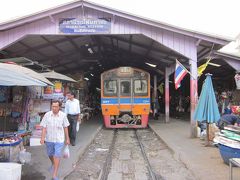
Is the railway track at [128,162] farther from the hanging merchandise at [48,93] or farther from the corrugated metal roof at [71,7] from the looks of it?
the corrugated metal roof at [71,7]

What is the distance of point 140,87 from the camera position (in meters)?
16.8

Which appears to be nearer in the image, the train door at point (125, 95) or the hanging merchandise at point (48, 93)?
the hanging merchandise at point (48, 93)

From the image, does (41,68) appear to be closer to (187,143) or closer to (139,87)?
(139,87)

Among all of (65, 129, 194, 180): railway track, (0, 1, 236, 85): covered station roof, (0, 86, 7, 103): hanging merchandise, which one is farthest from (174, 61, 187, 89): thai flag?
(0, 86, 7, 103): hanging merchandise

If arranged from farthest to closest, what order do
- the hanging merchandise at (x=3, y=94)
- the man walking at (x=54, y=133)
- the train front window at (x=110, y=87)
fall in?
1. the train front window at (x=110, y=87)
2. the hanging merchandise at (x=3, y=94)
3. the man walking at (x=54, y=133)

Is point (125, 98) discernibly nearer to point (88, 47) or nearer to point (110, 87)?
point (110, 87)

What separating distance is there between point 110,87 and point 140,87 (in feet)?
4.72

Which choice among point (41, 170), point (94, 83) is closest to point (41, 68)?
point (41, 170)

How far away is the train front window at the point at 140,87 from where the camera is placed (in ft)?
54.7

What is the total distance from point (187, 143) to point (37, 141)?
454 cm

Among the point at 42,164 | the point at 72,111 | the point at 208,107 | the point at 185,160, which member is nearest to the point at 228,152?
the point at 185,160

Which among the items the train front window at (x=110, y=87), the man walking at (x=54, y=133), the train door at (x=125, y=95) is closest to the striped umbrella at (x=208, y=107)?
the man walking at (x=54, y=133)

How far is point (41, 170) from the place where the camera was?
7.16 meters

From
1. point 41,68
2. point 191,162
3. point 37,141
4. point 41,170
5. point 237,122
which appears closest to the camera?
point 41,170
